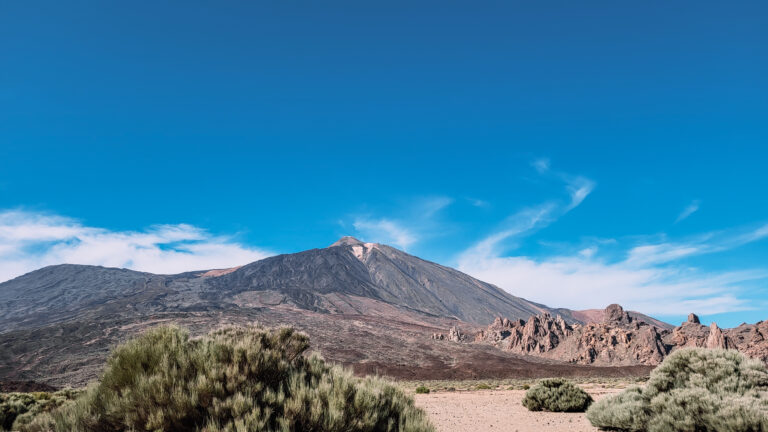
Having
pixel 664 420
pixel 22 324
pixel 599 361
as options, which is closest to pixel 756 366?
pixel 664 420

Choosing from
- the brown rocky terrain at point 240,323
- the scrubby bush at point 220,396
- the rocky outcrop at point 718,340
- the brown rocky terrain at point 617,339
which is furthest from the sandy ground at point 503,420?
the rocky outcrop at point 718,340

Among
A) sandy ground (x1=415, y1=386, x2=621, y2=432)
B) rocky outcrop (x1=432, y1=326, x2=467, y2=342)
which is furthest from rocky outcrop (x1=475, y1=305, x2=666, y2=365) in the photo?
sandy ground (x1=415, y1=386, x2=621, y2=432)

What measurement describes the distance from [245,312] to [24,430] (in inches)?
4280

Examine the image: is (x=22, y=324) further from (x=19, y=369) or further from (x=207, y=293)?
(x=19, y=369)

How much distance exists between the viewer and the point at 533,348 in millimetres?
92688

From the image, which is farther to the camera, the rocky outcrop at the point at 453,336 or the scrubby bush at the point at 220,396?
the rocky outcrop at the point at 453,336

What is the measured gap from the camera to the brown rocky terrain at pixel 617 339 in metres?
69.9

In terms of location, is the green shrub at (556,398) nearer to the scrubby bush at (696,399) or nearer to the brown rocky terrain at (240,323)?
the scrubby bush at (696,399)

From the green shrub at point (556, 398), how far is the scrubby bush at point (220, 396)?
1211 cm

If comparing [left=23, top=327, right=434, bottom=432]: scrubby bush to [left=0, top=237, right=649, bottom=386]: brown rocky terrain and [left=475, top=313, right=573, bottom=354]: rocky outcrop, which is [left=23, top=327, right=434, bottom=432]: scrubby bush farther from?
[left=475, top=313, right=573, bottom=354]: rocky outcrop

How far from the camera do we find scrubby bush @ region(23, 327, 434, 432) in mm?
4594

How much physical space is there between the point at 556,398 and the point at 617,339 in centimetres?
8015

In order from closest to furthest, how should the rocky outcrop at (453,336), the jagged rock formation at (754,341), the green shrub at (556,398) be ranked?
the green shrub at (556,398) < the jagged rock formation at (754,341) < the rocky outcrop at (453,336)

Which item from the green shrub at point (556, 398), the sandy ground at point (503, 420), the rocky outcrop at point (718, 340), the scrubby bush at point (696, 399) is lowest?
the sandy ground at point (503, 420)
